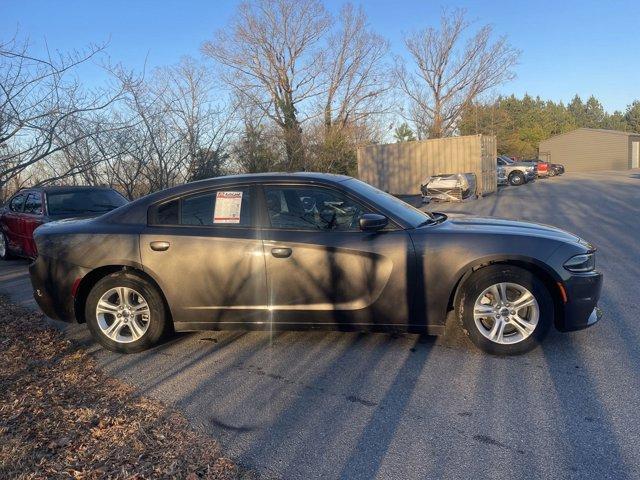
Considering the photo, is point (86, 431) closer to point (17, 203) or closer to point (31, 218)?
point (31, 218)

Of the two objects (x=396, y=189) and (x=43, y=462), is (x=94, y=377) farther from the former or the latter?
(x=396, y=189)

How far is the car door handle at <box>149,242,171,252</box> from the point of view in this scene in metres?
4.77

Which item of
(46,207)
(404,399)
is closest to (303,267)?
(404,399)

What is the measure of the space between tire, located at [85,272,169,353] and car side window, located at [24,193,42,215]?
468cm

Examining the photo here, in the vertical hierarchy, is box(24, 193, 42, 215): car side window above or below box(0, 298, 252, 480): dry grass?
above

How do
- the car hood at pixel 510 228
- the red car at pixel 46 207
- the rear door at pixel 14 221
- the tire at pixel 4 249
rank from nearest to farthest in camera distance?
the car hood at pixel 510 228 → the red car at pixel 46 207 → the rear door at pixel 14 221 → the tire at pixel 4 249

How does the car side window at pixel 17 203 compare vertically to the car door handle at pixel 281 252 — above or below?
above

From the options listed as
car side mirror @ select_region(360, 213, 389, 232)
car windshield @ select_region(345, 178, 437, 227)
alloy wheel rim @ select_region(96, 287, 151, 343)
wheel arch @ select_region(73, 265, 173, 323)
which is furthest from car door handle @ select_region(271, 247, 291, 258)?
alloy wheel rim @ select_region(96, 287, 151, 343)

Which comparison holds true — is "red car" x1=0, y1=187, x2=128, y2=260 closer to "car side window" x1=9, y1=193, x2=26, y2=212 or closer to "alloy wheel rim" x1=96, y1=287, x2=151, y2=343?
"car side window" x1=9, y1=193, x2=26, y2=212

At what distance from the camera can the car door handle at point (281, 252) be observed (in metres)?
4.57

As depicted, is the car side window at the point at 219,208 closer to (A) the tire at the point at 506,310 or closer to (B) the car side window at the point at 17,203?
(A) the tire at the point at 506,310

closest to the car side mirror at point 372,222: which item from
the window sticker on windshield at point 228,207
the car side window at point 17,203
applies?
the window sticker on windshield at point 228,207

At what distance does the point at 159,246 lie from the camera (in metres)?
4.78

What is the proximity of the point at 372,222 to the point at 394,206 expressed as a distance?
57 centimetres
